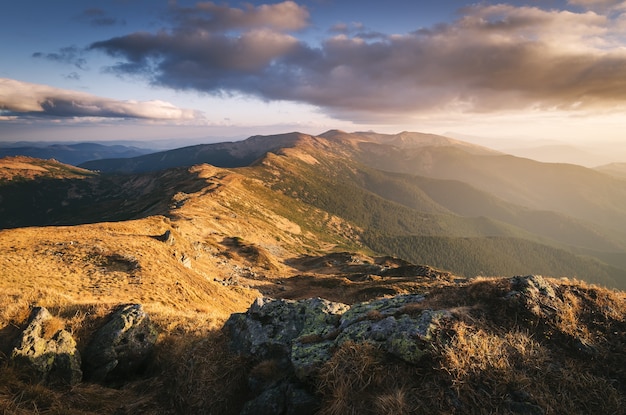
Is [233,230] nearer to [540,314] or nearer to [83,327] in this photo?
[83,327]

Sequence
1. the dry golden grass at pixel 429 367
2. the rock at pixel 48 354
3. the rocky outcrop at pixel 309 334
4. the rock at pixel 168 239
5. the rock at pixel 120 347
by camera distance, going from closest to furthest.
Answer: the dry golden grass at pixel 429 367
the rocky outcrop at pixel 309 334
the rock at pixel 48 354
the rock at pixel 120 347
the rock at pixel 168 239

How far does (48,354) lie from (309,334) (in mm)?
10476

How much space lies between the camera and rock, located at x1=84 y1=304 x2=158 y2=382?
12.9 metres

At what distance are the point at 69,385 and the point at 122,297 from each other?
1814 centimetres

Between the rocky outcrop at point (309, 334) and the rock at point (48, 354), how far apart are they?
20.7 ft

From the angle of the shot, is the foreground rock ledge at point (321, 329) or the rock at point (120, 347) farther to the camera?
the rock at point (120, 347)

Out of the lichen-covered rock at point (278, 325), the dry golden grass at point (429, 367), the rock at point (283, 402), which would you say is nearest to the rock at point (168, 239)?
the dry golden grass at point (429, 367)

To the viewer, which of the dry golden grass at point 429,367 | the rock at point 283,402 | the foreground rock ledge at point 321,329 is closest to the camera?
the dry golden grass at point 429,367

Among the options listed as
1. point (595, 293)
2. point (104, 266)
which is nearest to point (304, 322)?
point (595, 293)

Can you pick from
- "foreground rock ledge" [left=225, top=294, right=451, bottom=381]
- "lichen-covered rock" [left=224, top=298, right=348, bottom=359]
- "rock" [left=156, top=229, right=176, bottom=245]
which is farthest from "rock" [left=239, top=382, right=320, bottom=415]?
"rock" [left=156, top=229, right=176, bottom=245]

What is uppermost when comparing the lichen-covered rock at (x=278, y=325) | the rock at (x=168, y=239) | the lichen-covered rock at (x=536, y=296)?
the lichen-covered rock at (x=536, y=296)

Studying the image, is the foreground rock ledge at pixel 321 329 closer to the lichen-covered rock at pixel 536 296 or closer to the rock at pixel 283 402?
the rock at pixel 283 402

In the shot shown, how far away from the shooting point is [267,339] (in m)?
12.9

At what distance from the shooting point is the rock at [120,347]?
12922mm
